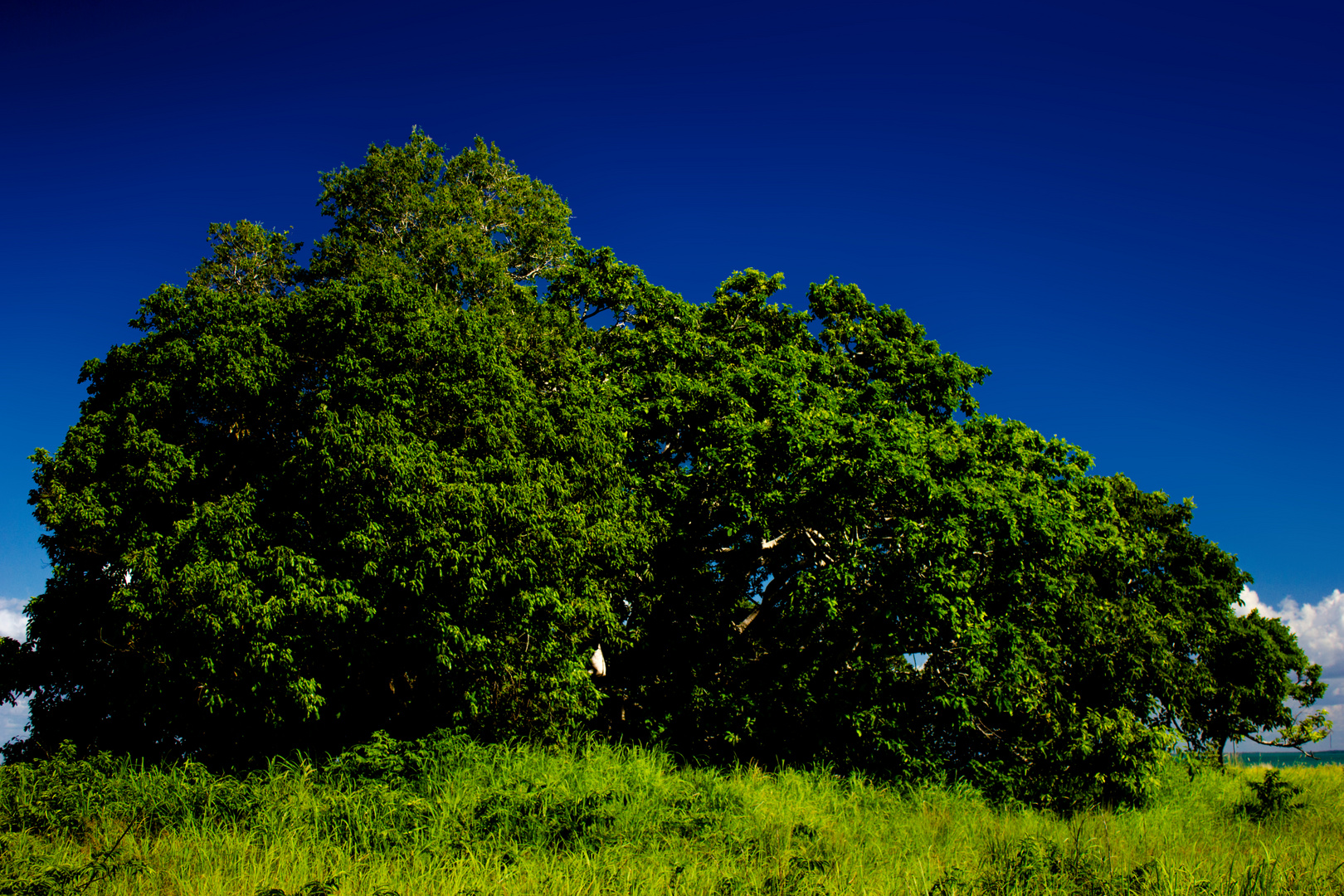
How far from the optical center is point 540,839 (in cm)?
805

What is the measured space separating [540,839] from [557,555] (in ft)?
15.5

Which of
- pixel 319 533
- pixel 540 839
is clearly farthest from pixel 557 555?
pixel 540 839

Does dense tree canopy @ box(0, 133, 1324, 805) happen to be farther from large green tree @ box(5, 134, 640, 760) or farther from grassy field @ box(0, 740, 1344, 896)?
grassy field @ box(0, 740, 1344, 896)

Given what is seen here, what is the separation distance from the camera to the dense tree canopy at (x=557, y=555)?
37.1 feet

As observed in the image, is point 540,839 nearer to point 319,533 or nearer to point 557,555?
point 557,555

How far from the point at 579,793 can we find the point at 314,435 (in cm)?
663

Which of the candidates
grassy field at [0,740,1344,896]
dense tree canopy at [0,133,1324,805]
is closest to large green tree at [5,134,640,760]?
dense tree canopy at [0,133,1324,805]

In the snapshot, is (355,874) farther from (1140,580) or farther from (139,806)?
(1140,580)

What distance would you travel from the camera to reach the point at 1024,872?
7609 millimetres

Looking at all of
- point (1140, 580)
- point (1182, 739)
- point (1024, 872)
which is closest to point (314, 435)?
point (1024, 872)

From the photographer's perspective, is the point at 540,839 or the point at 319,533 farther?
the point at 319,533

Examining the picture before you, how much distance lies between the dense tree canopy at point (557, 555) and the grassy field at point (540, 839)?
1778 millimetres

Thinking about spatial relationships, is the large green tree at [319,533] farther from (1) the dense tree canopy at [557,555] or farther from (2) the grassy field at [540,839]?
(2) the grassy field at [540,839]

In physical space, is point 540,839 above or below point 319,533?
below
